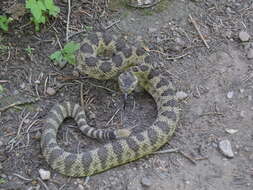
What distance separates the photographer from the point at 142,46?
7.16 meters

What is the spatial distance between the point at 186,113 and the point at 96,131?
1465 mm

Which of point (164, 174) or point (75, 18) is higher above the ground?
point (75, 18)

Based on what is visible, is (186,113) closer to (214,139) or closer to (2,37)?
(214,139)

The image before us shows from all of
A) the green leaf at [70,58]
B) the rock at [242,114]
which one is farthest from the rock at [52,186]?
the rock at [242,114]

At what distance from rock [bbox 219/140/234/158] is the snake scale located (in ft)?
2.35

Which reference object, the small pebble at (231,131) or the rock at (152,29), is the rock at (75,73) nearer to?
the rock at (152,29)

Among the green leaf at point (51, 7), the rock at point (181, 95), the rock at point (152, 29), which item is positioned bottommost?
the rock at point (181, 95)

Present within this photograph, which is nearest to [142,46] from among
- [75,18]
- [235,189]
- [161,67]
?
[161,67]

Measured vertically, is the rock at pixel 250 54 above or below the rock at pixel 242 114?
above

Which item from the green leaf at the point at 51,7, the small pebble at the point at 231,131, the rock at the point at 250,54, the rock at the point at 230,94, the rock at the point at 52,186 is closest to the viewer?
the rock at the point at 52,186

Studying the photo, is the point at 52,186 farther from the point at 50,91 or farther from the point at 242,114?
the point at 242,114

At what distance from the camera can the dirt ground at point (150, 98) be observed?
212 inches

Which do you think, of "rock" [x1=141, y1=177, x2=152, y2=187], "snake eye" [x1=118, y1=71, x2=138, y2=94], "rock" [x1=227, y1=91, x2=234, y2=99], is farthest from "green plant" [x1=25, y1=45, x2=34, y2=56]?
Result: "rock" [x1=227, y1=91, x2=234, y2=99]

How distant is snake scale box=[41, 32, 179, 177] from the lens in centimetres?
544
